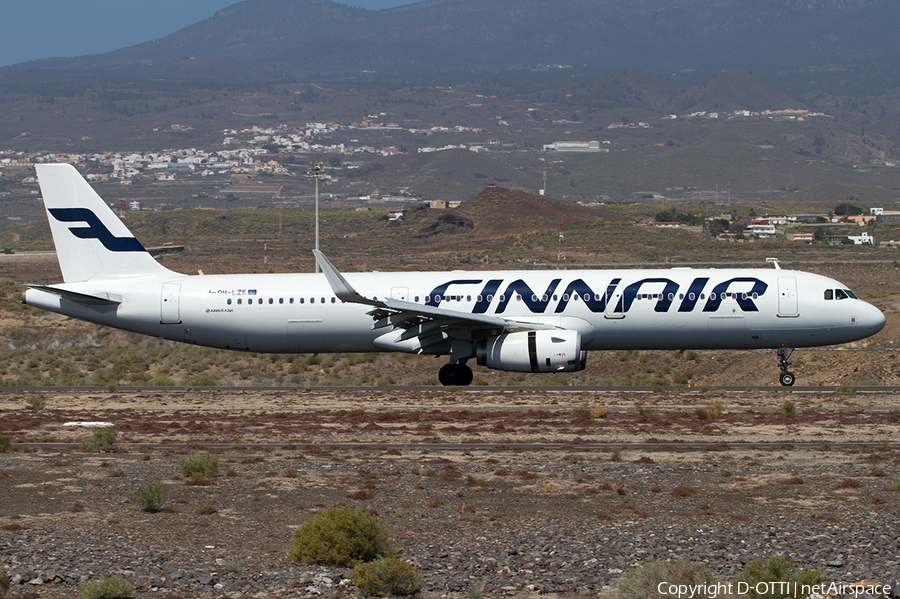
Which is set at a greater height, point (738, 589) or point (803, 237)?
point (803, 237)

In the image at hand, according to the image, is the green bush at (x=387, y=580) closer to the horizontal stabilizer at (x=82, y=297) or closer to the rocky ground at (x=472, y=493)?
the rocky ground at (x=472, y=493)

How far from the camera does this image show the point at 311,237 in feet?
481

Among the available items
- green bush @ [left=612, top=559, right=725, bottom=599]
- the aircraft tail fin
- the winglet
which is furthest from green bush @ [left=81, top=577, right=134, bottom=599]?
the aircraft tail fin

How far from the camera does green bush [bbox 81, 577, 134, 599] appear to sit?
10.1 meters

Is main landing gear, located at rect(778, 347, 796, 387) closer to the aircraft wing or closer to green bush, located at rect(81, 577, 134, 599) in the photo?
the aircraft wing

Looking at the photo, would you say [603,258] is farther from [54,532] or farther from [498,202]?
[54,532]

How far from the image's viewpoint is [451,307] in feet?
103

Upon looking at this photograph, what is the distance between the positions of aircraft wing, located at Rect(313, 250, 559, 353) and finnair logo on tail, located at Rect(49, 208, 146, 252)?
8676 mm

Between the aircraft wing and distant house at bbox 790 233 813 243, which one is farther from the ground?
distant house at bbox 790 233 813 243

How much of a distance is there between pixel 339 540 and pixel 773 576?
499 cm

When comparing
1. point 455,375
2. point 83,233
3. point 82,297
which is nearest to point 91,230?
point 83,233

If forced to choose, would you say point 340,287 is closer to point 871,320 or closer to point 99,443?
point 99,443

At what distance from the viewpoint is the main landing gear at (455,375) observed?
32.4 metres

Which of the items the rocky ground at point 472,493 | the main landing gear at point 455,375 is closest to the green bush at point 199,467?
the rocky ground at point 472,493
